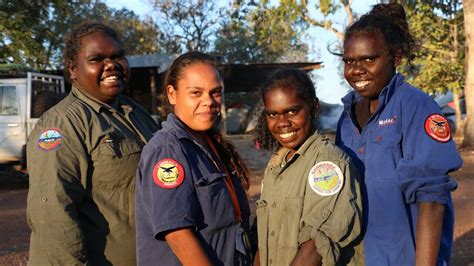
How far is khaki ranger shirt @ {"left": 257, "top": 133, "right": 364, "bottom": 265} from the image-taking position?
2.11m

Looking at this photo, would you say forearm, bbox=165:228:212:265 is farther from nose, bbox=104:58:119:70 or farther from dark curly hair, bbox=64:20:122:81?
dark curly hair, bbox=64:20:122:81

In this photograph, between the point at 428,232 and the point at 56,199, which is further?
the point at 56,199

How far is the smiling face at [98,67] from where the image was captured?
2594 millimetres

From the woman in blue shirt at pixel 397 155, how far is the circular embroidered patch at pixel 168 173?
2.38 feet

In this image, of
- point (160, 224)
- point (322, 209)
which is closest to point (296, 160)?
point (322, 209)

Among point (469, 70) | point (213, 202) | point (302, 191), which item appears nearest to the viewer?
point (213, 202)

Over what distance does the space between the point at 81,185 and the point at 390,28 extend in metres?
1.43

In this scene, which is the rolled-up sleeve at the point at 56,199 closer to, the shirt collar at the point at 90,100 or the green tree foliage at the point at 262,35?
the shirt collar at the point at 90,100

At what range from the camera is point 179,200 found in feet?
6.58

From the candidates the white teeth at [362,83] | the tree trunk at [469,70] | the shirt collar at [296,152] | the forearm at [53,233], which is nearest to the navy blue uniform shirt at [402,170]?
the white teeth at [362,83]

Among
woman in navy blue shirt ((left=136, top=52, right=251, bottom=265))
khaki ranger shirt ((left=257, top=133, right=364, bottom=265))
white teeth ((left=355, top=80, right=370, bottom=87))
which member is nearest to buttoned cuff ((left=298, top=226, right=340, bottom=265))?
khaki ranger shirt ((left=257, top=133, right=364, bottom=265))

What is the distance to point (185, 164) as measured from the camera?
208 cm

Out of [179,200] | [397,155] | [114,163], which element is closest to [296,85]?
[397,155]

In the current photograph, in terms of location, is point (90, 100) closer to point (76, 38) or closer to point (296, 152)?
point (76, 38)
